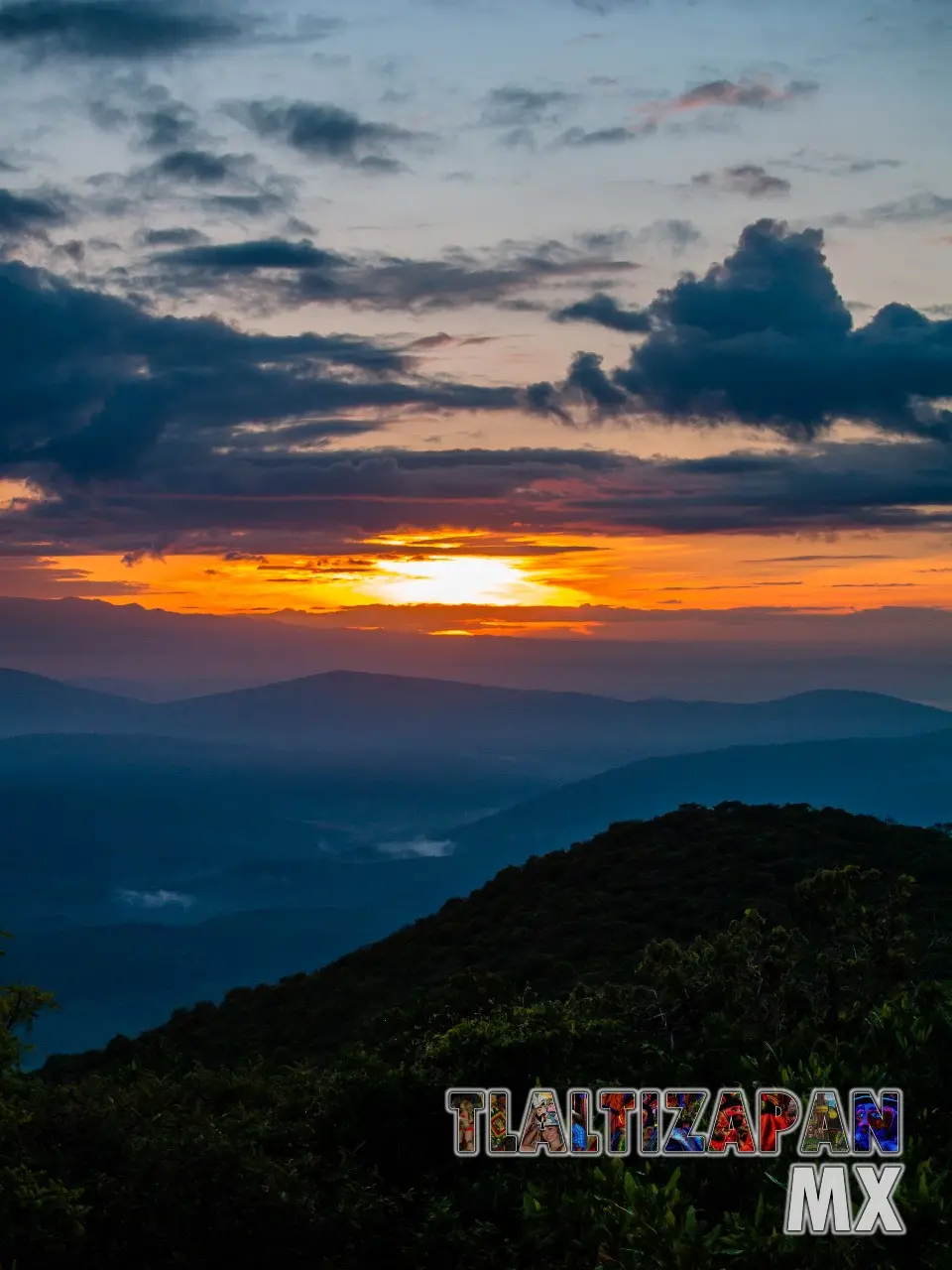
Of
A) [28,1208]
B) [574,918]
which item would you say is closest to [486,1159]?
[28,1208]

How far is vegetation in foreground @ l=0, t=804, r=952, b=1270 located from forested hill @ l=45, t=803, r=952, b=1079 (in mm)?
6067

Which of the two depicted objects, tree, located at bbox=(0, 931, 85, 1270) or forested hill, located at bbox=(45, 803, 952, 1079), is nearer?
tree, located at bbox=(0, 931, 85, 1270)

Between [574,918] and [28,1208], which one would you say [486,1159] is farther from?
[574,918]

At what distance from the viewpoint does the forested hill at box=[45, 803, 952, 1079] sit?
3391 cm

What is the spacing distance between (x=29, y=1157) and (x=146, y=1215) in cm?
208

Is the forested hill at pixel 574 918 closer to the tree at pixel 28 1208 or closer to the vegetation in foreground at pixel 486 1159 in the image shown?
the vegetation in foreground at pixel 486 1159

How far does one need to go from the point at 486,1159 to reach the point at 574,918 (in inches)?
924

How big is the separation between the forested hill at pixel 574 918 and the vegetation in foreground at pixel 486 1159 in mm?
6067

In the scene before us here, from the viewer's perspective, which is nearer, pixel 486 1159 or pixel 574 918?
pixel 486 1159

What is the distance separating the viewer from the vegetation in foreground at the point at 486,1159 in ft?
40.0

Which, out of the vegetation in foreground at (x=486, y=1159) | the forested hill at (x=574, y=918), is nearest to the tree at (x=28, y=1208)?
the vegetation in foreground at (x=486, y=1159)

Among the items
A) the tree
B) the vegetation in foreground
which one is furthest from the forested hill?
the tree

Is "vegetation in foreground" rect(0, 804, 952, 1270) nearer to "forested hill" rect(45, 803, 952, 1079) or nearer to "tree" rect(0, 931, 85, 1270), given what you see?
"tree" rect(0, 931, 85, 1270)

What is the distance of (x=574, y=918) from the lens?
39.6 metres
